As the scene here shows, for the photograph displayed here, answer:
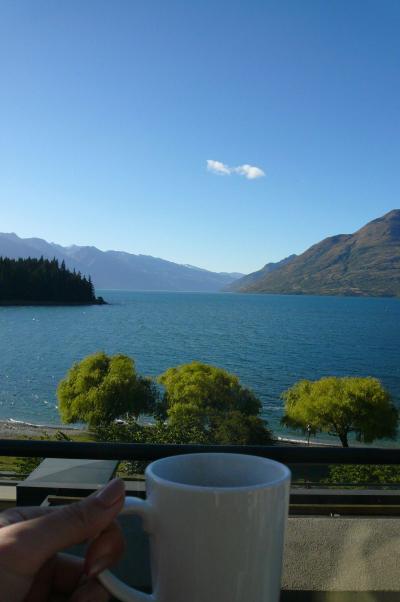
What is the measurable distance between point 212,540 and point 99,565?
87 millimetres

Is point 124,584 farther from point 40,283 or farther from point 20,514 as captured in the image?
point 40,283

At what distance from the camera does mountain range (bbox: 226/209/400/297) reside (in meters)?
135

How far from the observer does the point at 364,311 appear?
9275 centimetres

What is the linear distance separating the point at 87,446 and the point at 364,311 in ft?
315

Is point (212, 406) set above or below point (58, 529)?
below

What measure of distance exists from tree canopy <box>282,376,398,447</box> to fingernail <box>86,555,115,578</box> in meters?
18.7

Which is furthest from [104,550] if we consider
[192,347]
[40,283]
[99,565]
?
[40,283]

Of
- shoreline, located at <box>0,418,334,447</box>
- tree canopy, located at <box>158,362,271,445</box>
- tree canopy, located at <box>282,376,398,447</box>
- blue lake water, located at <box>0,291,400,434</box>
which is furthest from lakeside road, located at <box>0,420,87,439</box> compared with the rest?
tree canopy, located at <box>282,376,398,447</box>

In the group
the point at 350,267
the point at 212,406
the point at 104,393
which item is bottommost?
the point at 104,393

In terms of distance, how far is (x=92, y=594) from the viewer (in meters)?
0.44

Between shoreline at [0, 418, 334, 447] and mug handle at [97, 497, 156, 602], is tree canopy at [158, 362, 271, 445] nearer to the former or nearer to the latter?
shoreline at [0, 418, 334, 447]

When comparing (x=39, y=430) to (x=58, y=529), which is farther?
(x=39, y=430)

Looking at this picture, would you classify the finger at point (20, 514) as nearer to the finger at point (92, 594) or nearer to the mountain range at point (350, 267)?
the finger at point (92, 594)

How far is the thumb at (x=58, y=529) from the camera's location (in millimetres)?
384
